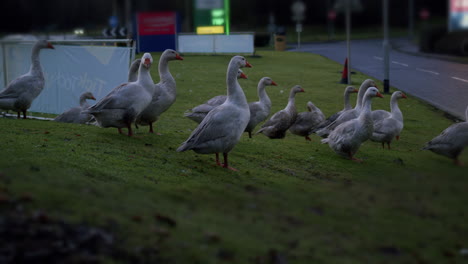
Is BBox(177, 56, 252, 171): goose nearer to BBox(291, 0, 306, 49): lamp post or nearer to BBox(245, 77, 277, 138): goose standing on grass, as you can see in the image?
BBox(291, 0, 306, 49): lamp post

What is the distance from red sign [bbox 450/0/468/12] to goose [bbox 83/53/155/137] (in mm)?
7033

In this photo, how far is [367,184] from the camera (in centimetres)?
390

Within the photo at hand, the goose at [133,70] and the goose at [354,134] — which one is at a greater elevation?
the goose at [133,70]

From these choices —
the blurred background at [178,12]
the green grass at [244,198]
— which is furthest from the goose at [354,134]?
the blurred background at [178,12]

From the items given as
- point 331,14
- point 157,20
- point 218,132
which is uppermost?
point 157,20

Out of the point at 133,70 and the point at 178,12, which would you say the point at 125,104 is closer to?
the point at 133,70

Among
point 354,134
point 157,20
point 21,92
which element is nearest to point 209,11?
point 157,20

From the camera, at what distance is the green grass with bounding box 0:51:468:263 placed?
3777 millimetres

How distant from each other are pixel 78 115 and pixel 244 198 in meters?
8.41

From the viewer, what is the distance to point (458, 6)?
387 centimetres

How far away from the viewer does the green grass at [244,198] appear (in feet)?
12.4

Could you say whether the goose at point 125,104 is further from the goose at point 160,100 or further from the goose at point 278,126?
the goose at point 278,126

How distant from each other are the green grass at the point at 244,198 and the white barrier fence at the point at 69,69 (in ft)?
9.76

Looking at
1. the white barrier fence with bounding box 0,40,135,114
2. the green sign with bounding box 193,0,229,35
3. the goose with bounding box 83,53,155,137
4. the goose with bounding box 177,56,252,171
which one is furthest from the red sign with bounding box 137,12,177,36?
the goose with bounding box 177,56,252,171
